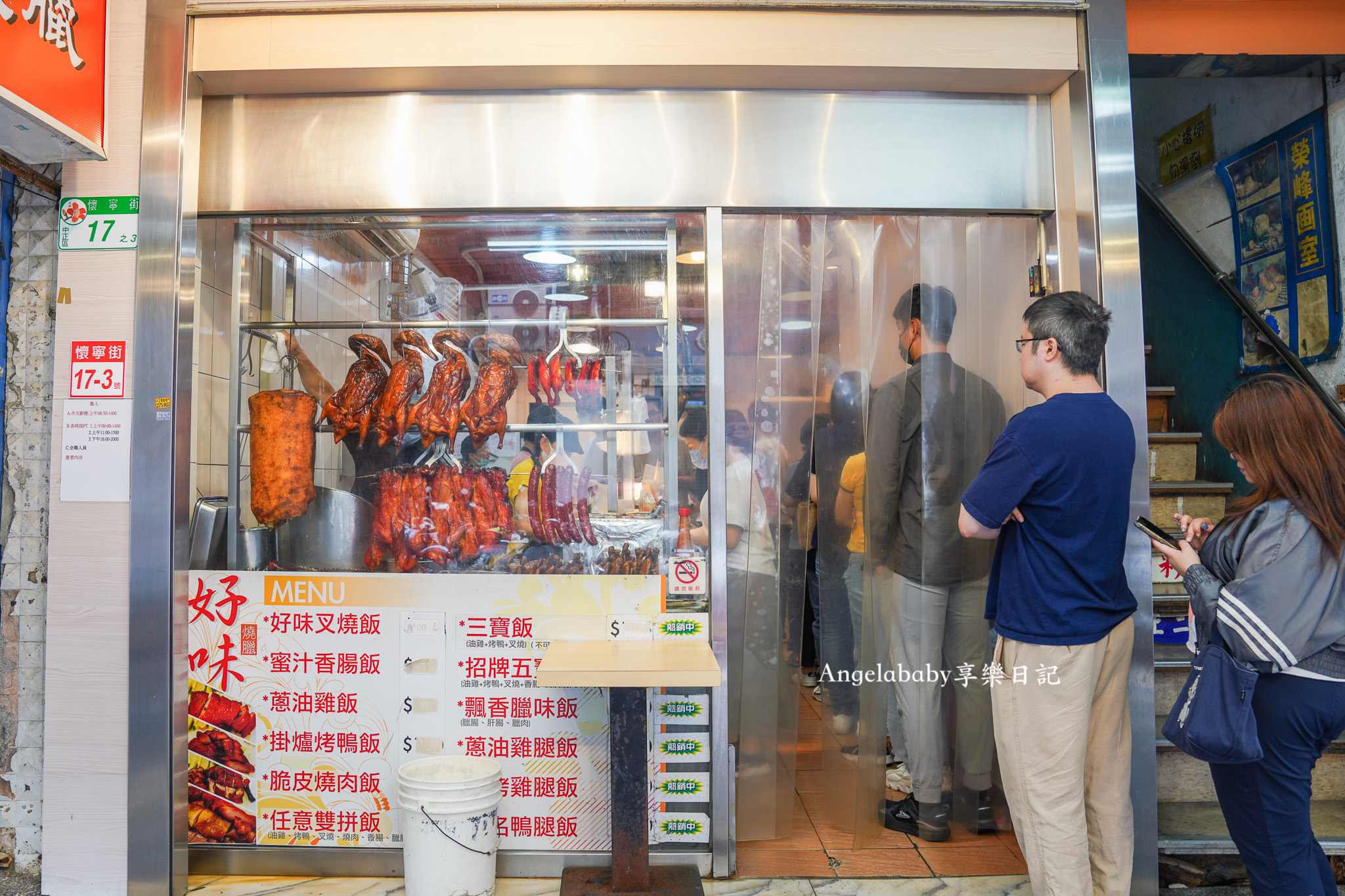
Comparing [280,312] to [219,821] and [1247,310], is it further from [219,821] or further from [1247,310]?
[1247,310]

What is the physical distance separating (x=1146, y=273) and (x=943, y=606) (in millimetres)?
2902

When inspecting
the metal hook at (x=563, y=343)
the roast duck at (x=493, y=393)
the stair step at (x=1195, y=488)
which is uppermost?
the metal hook at (x=563, y=343)

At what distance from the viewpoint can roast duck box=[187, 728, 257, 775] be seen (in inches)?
119

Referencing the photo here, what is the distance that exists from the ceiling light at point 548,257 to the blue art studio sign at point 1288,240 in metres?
3.46

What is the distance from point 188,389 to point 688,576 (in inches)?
79.1

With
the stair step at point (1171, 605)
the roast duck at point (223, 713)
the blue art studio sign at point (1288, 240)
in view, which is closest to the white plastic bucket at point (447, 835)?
the roast duck at point (223, 713)

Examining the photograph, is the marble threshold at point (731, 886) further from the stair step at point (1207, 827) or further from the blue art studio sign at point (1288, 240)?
the blue art studio sign at point (1288, 240)

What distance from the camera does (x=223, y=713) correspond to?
304 centimetres

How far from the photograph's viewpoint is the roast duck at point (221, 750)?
303 cm

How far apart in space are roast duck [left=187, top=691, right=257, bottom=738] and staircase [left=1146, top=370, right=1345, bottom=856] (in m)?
3.43

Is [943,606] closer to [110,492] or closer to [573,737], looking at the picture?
[573,737]

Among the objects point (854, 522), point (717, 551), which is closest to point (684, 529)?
point (717, 551)

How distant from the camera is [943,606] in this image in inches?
123

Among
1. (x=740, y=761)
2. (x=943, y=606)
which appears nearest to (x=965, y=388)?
(x=943, y=606)
